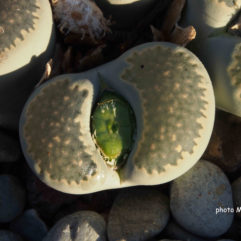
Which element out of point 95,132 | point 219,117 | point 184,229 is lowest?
point 184,229

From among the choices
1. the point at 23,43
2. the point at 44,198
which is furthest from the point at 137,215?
the point at 23,43

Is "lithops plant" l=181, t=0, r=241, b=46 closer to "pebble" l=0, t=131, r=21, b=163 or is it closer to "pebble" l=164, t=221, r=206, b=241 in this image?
"pebble" l=164, t=221, r=206, b=241

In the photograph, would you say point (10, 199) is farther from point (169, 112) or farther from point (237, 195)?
point (237, 195)

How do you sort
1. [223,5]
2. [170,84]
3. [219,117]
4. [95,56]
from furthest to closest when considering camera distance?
[219,117] → [95,56] → [223,5] → [170,84]

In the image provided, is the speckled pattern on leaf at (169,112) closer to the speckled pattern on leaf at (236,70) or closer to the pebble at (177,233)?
the speckled pattern on leaf at (236,70)

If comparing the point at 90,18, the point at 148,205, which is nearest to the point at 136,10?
the point at 90,18

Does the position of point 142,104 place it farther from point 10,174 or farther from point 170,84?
point 10,174
